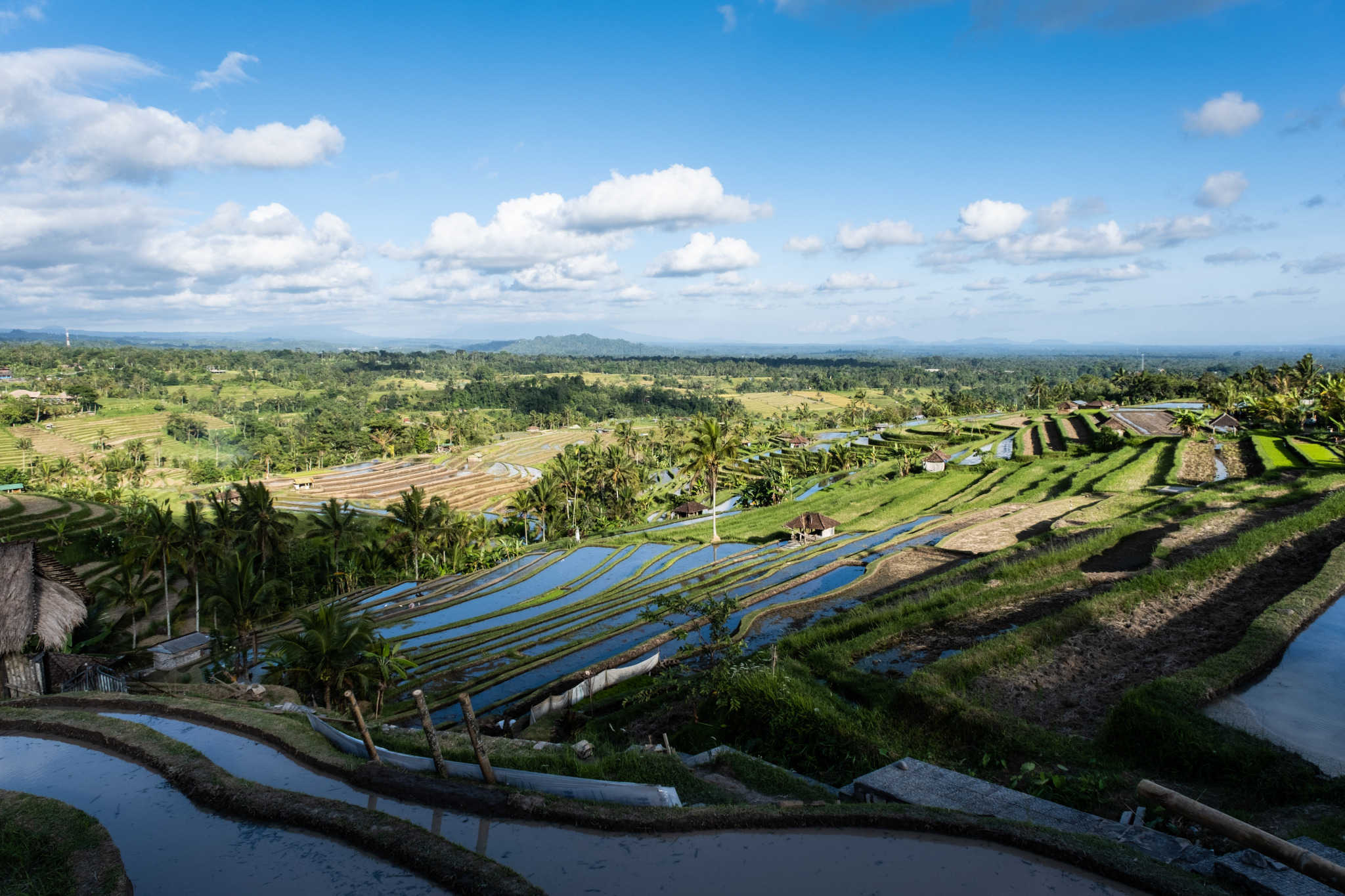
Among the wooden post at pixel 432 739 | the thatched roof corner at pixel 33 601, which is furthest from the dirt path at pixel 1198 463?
the thatched roof corner at pixel 33 601

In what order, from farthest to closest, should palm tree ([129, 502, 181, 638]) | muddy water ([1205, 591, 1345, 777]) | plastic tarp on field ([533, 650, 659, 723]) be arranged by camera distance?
palm tree ([129, 502, 181, 638]) < plastic tarp on field ([533, 650, 659, 723]) < muddy water ([1205, 591, 1345, 777])

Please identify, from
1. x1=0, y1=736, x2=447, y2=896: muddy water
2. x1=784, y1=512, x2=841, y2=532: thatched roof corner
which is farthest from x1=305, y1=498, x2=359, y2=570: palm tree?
x1=0, y1=736, x2=447, y2=896: muddy water

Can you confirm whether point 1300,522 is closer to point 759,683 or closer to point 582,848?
point 759,683

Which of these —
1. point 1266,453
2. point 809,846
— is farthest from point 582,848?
point 1266,453

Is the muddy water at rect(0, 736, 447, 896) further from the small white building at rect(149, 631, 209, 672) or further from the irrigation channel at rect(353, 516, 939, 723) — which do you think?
the small white building at rect(149, 631, 209, 672)

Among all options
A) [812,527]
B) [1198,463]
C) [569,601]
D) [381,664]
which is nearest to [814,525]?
[812,527]

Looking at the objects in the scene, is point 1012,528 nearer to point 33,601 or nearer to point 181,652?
point 33,601
